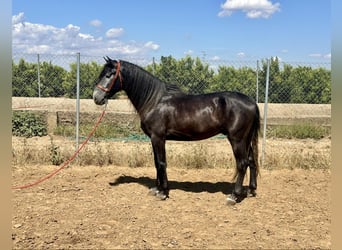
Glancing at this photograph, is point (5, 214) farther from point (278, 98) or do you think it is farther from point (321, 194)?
point (278, 98)

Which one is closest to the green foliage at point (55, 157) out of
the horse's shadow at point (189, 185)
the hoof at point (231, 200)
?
the horse's shadow at point (189, 185)

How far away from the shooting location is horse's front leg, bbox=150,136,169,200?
507cm

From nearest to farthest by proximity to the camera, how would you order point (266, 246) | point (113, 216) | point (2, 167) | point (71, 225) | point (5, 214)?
point (2, 167) < point (5, 214) < point (266, 246) < point (71, 225) < point (113, 216)

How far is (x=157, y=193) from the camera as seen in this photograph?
5.31 meters

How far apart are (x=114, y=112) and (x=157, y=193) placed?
7.67 m

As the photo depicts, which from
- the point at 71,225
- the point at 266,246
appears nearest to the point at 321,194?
the point at 266,246

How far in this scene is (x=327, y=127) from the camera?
39.3 ft

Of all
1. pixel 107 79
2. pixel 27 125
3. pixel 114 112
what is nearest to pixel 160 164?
pixel 107 79

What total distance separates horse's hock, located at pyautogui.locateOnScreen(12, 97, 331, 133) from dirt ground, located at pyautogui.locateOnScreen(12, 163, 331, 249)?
5473 millimetres

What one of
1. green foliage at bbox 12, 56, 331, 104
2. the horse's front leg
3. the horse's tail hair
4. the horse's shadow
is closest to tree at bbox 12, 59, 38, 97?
green foliage at bbox 12, 56, 331, 104

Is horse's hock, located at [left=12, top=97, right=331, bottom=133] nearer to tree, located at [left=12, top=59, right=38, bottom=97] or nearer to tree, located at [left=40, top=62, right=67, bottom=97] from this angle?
tree, located at [left=12, top=59, right=38, bottom=97]

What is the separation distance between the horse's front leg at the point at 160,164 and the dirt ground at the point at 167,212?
0.16 metres

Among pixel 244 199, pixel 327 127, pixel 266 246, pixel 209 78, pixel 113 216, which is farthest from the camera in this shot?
pixel 209 78

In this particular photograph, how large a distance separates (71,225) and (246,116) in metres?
2.91
